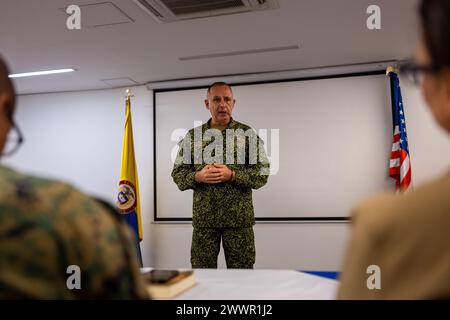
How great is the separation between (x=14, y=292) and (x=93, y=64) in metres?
3.46

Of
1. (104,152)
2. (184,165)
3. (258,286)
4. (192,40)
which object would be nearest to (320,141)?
(192,40)

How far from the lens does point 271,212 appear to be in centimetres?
398

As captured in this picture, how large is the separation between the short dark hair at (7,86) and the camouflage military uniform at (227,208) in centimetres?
170

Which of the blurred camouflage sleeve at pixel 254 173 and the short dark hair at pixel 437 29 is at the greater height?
the short dark hair at pixel 437 29

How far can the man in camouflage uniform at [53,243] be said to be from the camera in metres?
0.39

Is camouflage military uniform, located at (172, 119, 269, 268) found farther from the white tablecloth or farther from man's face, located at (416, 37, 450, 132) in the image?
man's face, located at (416, 37, 450, 132)

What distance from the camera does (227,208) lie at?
219 cm

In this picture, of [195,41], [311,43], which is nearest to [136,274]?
[195,41]

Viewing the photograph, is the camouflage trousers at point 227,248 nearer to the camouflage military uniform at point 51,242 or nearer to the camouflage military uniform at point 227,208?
the camouflage military uniform at point 227,208

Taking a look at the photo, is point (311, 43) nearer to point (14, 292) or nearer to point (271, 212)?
point (271, 212)

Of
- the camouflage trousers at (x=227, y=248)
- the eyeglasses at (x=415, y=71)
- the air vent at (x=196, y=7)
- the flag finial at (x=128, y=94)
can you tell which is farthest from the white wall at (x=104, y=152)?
the eyeglasses at (x=415, y=71)

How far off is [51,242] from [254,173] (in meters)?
1.81

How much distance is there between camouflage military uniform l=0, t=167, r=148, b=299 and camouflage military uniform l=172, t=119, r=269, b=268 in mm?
1739

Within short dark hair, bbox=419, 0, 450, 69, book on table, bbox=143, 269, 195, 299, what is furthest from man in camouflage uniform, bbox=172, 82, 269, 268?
short dark hair, bbox=419, 0, 450, 69
